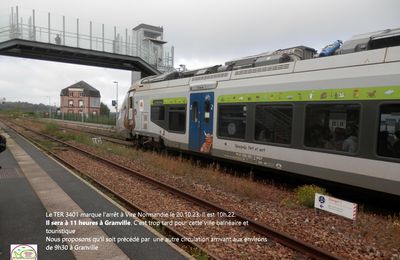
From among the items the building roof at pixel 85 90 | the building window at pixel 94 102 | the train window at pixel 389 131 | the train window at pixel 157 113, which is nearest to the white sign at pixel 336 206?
the train window at pixel 389 131

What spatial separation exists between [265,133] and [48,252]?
6.56 m

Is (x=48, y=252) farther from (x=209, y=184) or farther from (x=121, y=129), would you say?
(x=121, y=129)

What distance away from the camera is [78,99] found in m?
113

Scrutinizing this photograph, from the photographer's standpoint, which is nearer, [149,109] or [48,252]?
[48,252]

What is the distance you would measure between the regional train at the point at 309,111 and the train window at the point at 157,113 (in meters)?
1.84

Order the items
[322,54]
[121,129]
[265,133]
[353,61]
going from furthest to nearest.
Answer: [121,129], [265,133], [322,54], [353,61]

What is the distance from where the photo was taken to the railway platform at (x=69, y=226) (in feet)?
17.0

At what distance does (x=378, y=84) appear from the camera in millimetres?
7164

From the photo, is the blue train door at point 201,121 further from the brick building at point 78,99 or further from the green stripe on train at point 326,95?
the brick building at point 78,99

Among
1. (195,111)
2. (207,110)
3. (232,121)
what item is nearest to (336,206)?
(232,121)

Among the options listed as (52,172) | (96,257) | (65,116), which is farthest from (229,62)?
(65,116)

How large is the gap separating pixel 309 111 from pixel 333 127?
0.76m

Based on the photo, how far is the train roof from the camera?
25.8 ft

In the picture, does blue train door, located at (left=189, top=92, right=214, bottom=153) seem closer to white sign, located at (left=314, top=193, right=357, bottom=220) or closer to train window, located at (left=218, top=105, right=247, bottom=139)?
train window, located at (left=218, top=105, right=247, bottom=139)
